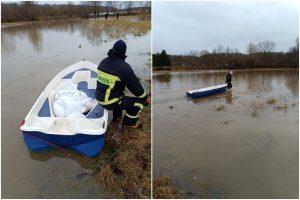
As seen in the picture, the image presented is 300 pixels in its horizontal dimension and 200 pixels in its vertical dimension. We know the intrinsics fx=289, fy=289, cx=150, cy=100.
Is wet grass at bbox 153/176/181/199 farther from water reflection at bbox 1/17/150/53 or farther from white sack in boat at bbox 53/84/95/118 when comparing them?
water reflection at bbox 1/17/150/53

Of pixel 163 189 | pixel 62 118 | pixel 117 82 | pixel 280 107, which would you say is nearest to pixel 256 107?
pixel 280 107

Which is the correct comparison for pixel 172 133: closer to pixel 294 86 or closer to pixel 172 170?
pixel 172 170

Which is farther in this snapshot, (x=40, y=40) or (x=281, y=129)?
(x=40, y=40)

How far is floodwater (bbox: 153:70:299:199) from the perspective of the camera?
2780mm

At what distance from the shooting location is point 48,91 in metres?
3.78

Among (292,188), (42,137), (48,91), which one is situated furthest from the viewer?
(48,91)

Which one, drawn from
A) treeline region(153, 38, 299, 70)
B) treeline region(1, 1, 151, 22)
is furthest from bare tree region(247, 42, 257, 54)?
treeline region(1, 1, 151, 22)

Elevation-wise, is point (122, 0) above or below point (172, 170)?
above

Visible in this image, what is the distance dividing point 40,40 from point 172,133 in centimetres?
806

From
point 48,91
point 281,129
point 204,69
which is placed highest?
point 204,69

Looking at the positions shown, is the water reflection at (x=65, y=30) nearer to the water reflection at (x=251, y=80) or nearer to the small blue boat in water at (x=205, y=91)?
the small blue boat in water at (x=205, y=91)

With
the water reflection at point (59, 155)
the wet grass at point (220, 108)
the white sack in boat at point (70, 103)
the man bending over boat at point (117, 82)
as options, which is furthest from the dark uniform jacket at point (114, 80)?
the wet grass at point (220, 108)

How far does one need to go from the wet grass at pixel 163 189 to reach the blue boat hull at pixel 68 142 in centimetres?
70

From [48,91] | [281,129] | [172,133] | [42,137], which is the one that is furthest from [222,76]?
[42,137]
